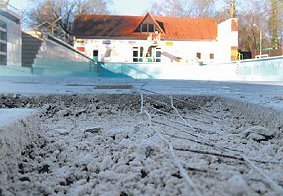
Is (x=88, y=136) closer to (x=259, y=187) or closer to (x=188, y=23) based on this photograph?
(x=259, y=187)

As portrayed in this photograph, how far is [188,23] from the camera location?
1193 inches

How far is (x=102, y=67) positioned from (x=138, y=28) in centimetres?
804

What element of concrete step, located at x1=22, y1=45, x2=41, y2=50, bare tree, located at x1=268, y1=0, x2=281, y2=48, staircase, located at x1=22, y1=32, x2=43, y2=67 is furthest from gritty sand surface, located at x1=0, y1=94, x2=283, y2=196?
bare tree, located at x1=268, y1=0, x2=281, y2=48

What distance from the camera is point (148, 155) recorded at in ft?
4.00

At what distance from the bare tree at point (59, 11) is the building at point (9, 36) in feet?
73.6

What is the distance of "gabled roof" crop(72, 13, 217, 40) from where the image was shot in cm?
2811

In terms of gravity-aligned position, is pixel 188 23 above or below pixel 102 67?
above

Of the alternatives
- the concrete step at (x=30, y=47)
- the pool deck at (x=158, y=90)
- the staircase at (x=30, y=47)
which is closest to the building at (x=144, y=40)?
the staircase at (x=30, y=47)

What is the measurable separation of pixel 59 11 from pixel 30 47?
24.3m

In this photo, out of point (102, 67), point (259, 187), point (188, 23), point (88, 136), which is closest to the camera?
point (259, 187)

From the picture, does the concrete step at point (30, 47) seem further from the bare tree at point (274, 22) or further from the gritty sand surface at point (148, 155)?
the bare tree at point (274, 22)

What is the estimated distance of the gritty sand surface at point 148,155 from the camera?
0.96 m

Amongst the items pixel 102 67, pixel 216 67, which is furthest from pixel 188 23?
pixel 216 67

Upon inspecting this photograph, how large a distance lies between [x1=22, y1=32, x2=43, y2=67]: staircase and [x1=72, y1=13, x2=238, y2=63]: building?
50.6 feet
